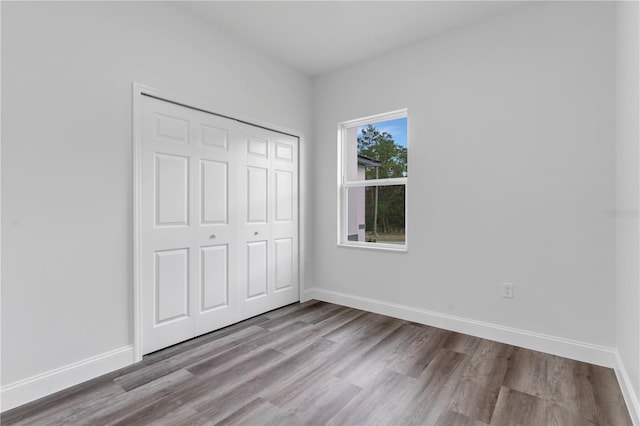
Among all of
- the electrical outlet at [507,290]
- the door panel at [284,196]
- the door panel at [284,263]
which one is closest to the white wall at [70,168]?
the door panel at [284,196]

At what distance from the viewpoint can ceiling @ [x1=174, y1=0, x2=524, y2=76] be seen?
8.34ft

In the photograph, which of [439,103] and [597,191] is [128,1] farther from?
[597,191]

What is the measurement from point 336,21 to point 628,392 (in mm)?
3294

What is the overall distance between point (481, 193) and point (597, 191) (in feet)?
2.50

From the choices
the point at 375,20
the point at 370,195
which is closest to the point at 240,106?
the point at 375,20

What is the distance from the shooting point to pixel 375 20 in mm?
2738

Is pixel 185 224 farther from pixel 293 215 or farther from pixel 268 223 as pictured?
pixel 293 215

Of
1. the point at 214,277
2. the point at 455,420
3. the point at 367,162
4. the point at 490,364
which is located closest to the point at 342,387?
the point at 455,420

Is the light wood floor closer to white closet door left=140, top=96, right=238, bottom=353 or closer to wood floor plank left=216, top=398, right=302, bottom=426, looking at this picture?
wood floor plank left=216, top=398, right=302, bottom=426

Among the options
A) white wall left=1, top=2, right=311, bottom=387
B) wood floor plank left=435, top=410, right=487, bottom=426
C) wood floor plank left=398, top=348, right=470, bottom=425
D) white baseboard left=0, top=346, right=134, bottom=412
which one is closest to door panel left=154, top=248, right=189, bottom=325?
white wall left=1, top=2, right=311, bottom=387

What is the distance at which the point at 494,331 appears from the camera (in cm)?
268

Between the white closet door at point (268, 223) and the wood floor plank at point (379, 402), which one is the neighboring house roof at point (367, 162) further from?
the wood floor plank at point (379, 402)

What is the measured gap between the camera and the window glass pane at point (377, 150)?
3.35 meters

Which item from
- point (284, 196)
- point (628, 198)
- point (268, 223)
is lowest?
→ point (268, 223)
